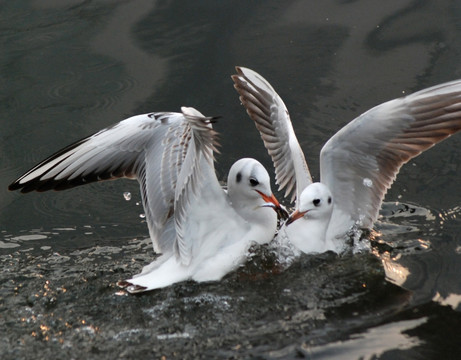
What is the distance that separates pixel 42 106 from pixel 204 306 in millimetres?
3181

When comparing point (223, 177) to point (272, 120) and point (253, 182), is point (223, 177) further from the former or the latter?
point (253, 182)

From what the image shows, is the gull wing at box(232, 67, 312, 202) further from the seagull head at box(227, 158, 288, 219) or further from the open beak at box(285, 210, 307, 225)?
the seagull head at box(227, 158, 288, 219)

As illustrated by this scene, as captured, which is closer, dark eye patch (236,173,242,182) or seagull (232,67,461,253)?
dark eye patch (236,173,242,182)

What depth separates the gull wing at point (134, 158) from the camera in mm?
5621

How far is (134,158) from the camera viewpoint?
574 centimetres

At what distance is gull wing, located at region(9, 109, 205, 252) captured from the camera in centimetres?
562

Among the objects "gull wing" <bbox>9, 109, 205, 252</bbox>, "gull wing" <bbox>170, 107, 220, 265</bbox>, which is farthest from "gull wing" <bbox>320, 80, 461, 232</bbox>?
"gull wing" <bbox>9, 109, 205, 252</bbox>

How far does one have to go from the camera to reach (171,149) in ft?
18.3

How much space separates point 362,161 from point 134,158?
153cm

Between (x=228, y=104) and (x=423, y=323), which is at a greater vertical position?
(x=228, y=104)

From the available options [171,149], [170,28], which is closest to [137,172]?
[171,149]

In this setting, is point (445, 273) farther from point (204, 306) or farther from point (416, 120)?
point (204, 306)

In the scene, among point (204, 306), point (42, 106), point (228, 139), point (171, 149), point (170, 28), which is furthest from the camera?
point (170, 28)

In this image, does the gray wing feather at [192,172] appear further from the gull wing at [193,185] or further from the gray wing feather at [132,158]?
the gray wing feather at [132,158]
